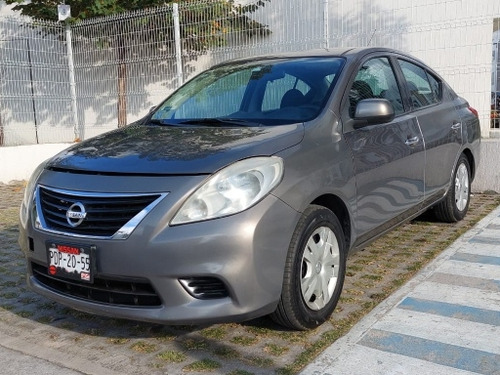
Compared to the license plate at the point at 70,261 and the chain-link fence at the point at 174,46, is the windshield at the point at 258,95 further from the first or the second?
the chain-link fence at the point at 174,46

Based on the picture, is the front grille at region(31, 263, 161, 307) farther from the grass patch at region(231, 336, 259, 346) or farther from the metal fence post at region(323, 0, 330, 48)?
the metal fence post at region(323, 0, 330, 48)

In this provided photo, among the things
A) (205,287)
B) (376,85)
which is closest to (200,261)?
(205,287)

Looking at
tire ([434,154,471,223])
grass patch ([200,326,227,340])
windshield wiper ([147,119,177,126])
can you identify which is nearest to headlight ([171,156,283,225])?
grass patch ([200,326,227,340])

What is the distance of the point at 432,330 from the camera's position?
10.7 feet

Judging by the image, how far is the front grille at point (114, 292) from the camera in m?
2.84

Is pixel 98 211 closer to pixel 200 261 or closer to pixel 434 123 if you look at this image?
pixel 200 261

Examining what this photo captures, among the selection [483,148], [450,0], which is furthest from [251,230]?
[450,0]

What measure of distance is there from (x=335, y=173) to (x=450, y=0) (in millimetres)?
5889

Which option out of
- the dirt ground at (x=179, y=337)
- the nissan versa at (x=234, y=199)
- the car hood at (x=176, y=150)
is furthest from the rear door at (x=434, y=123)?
the car hood at (x=176, y=150)

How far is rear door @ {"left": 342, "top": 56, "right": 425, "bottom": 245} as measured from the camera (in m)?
3.67

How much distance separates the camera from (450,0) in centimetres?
807

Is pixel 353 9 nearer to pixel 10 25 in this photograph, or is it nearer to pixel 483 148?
pixel 483 148

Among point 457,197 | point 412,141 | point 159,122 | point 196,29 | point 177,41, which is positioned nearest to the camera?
point 159,122

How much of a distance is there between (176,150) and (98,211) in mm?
549
